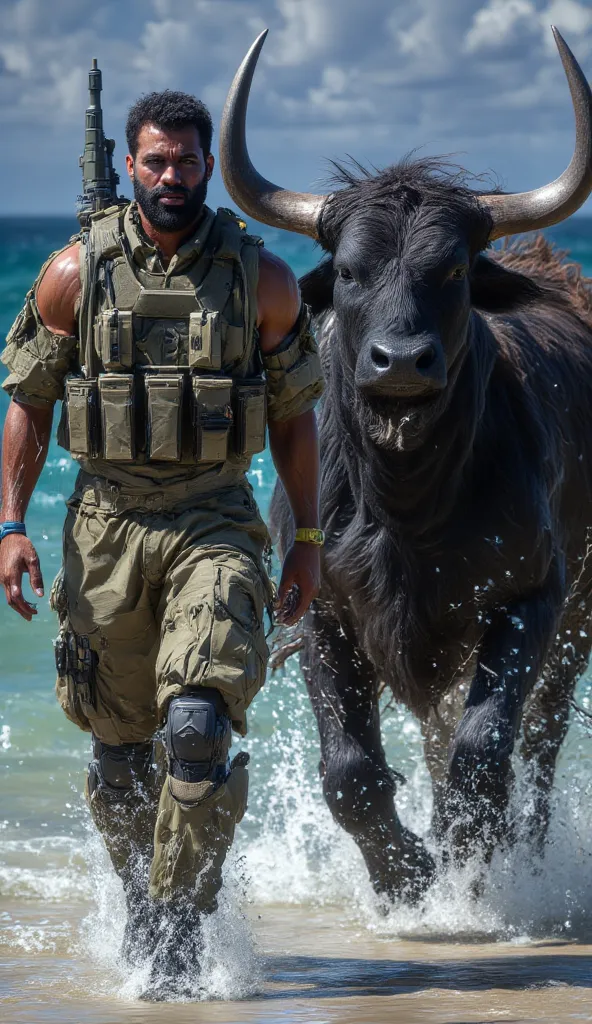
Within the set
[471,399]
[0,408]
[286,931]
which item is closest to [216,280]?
[471,399]

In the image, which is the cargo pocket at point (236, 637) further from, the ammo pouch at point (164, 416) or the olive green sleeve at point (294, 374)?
the olive green sleeve at point (294, 374)

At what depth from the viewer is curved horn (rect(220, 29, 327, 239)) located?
5.98 m

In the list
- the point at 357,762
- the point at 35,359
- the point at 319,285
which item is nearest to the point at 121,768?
the point at 35,359

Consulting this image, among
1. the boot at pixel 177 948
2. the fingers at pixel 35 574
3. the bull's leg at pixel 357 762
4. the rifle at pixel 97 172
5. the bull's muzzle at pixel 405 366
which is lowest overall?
the boot at pixel 177 948

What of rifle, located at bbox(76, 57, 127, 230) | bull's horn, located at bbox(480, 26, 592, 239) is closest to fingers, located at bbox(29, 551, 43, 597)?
rifle, located at bbox(76, 57, 127, 230)

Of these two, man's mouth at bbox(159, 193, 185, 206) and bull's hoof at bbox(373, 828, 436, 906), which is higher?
man's mouth at bbox(159, 193, 185, 206)

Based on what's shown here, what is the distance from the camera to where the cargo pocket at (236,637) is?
4234mm

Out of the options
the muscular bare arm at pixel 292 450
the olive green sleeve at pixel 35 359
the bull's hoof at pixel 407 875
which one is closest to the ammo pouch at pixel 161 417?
the olive green sleeve at pixel 35 359

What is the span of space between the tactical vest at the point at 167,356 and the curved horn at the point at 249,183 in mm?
1491

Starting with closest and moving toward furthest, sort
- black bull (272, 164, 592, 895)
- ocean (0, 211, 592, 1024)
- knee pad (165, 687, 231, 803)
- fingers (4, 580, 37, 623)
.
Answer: knee pad (165, 687, 231, 803) < ocean (0, 211, 592, 1024) < fingers (4, 580, 37, 623) < black bull (272, 164, 592, 895)

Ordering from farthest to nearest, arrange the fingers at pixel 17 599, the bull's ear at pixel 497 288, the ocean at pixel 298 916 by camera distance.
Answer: the bull's ear at pixel 497 288 < the fingers at pixel 17 599 < the ocean at pixel 298 916

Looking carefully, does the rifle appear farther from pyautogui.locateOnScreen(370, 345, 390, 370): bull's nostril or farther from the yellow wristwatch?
the yellow wristwatch

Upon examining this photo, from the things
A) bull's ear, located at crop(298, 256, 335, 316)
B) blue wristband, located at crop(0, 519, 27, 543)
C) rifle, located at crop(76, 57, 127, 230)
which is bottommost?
blue wristband, located at crop(0, 519, 27, 543)

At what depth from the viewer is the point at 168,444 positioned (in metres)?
4.39
